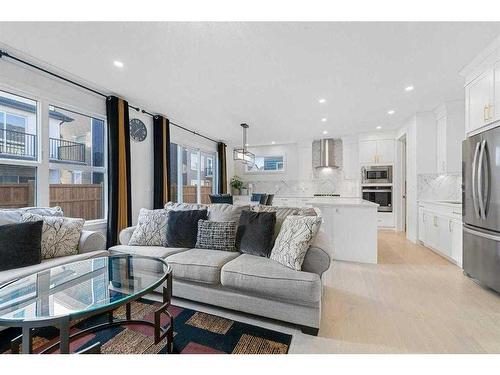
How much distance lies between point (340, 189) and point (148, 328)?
5.94 m

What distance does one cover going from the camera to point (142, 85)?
320 centimetres

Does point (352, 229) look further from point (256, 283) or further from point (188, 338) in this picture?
point (188, 338)

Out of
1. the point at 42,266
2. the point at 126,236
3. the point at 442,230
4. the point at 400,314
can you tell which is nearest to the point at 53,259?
the point at 42,266

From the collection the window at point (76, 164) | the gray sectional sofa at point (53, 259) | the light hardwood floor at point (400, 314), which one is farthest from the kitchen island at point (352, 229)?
the window at point (76, 164)

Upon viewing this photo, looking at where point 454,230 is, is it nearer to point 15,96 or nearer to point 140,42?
point 140,42

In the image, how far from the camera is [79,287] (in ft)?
5.21

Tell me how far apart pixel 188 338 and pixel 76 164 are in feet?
9.48

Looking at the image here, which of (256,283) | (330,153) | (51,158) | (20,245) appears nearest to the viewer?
(256,283)

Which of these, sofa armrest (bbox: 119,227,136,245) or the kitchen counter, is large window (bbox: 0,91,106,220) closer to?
sofa armrest (bbox: 119,227,136,245)

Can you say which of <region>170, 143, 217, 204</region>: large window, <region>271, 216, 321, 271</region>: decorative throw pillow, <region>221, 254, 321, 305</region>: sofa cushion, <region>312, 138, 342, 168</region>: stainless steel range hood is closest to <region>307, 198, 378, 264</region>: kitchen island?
Answer: <region>271, 216, 321, 271</region>: decorative throw pillow

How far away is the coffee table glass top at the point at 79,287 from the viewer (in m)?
1.26

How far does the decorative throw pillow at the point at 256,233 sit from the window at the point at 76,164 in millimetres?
2423

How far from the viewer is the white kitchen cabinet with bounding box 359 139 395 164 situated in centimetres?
589

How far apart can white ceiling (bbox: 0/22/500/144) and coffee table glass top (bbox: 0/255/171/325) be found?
6.70ft
